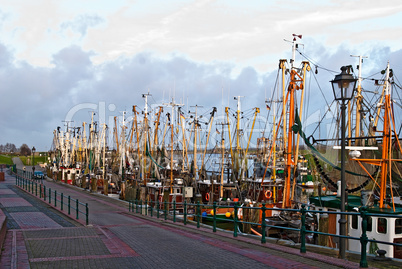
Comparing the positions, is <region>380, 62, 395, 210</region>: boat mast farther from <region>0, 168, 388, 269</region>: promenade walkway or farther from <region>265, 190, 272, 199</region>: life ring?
<region>265, 190, 272, 199</region>: life ring

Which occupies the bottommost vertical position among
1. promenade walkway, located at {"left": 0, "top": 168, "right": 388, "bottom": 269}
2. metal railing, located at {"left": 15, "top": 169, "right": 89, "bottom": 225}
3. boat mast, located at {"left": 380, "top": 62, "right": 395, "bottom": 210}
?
metal railing, located at {"left": 15, "top": 169, "right": 89, "bottom": 225}

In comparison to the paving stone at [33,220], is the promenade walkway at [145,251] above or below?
above

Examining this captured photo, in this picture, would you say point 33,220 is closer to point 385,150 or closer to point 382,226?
point 382,226

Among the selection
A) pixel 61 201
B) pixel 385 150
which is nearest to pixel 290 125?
pixel 385 150

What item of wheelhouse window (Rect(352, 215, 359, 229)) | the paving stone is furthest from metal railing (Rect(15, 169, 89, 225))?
wheelhouse window (Rect(352, 215, 359, 229))

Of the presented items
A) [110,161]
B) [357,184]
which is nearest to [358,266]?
[357,184]

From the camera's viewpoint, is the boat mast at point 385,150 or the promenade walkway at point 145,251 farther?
the boat mast at point 385,150

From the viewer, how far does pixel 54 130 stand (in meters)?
99.2

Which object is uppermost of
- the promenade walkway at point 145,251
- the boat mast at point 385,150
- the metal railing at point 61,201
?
the boat mast at point 385,150

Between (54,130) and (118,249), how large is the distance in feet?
304

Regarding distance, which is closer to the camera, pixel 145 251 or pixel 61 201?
pixel 145 251

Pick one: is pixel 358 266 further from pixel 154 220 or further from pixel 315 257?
pixel 154 220

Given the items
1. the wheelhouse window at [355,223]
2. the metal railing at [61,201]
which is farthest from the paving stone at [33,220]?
the wheelhouse window at [355,223]

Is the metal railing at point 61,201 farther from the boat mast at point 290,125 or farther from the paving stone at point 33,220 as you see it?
the boat mast at point 290,125
